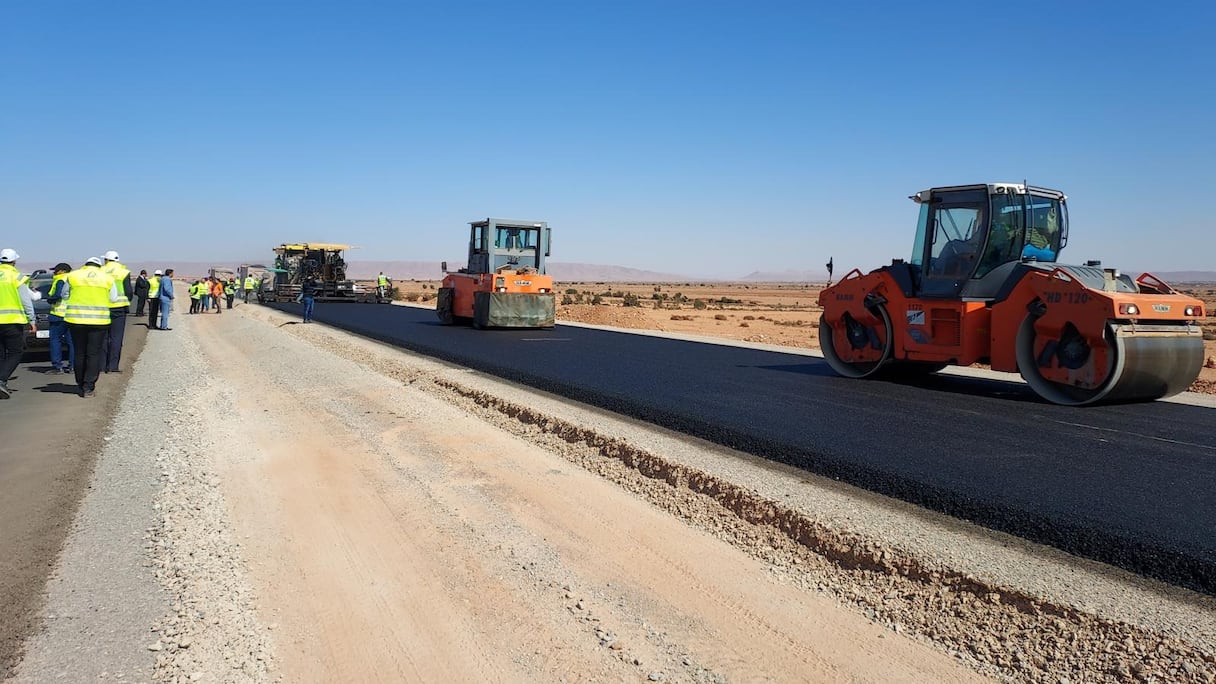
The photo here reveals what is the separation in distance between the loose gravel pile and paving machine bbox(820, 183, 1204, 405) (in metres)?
4.71

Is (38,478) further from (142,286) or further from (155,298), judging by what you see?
(142,286)

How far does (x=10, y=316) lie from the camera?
970cm

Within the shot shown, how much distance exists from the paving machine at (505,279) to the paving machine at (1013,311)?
33.7 feet

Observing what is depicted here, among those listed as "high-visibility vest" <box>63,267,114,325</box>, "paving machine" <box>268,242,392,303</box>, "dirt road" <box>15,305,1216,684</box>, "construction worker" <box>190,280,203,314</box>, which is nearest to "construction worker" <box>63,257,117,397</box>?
"high-visibility vest" <box>63,267,114,325</box>

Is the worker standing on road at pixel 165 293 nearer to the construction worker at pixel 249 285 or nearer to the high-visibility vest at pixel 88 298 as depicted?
the high-visibility vest at pixel 88 298

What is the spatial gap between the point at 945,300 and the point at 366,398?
7.25 metres

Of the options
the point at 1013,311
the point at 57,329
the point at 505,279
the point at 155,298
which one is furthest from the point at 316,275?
the point at 1013,311

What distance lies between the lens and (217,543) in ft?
15.7

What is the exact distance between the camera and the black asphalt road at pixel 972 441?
4.90 m

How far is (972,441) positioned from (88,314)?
31.2 feet

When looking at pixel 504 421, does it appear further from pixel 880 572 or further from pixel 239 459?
pixel 880 572

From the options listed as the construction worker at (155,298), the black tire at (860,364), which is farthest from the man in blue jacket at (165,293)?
the black tire at (860,364)

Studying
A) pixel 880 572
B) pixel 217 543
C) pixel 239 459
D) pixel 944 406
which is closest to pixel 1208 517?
pixel 880 572

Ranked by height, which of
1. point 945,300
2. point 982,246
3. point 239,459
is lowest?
point 239,459
